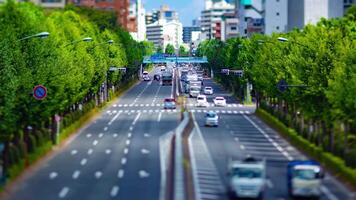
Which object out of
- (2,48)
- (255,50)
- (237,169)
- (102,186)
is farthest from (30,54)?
(255,50)

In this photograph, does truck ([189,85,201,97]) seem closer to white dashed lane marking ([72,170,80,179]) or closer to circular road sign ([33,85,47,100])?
circular road sign ([33,85,47,100])

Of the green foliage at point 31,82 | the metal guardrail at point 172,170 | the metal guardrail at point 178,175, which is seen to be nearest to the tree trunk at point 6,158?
the green foliage at point 31,82

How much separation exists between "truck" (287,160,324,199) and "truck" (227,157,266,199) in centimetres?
182

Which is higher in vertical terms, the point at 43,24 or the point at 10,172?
the point at 43,24

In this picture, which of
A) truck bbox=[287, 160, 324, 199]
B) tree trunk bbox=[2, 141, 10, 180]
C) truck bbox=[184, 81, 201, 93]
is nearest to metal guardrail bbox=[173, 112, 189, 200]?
truck bbox=[287, 160, 324, 199]

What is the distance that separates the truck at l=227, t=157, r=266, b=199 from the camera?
42250 millimetres

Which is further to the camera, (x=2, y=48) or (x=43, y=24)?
(x=43, y=24)

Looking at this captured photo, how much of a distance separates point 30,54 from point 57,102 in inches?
178

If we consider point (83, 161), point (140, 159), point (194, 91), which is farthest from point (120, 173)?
point (194, 91)

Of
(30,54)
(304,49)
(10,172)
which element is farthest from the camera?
(304,49)

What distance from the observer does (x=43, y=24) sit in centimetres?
8419

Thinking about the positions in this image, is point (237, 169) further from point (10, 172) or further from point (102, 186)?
point (10, 172)

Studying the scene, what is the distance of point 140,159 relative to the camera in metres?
63.0

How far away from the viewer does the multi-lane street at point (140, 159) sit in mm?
47438
